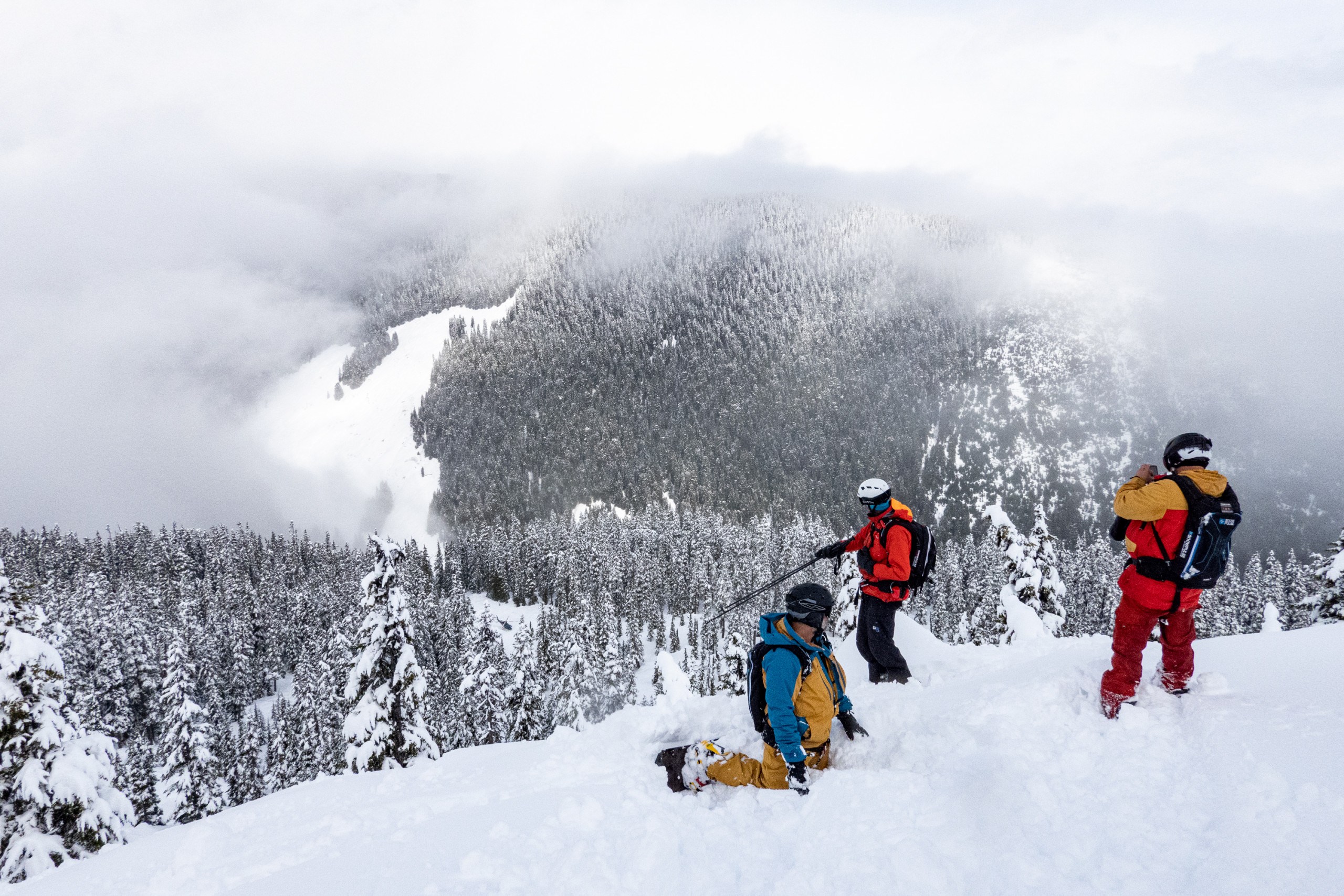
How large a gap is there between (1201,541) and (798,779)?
3931 millimetres

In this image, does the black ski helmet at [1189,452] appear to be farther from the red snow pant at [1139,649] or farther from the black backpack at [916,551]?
the black backpack at [916,551]

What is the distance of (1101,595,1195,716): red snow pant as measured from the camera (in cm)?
557

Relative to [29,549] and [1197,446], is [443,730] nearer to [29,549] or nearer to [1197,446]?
[1197,446]

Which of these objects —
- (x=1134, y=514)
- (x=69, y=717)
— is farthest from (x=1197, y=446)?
(x=69, y=717)

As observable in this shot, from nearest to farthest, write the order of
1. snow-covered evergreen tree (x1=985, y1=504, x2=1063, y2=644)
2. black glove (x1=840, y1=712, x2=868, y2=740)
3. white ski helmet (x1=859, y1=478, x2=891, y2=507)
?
black glove (x1=840, y1=712, x2=868, y2=740) < white ski helmet (x1=859, y1=478, x2=891, y2=507) < snow-covered evergreen tree (x1=985, y1=504, x2=1063, y2=644)

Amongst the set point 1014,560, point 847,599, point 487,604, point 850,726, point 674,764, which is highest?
point 850,726

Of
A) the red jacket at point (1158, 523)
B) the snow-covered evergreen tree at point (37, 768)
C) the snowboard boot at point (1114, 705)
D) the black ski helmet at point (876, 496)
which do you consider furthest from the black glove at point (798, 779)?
the snow-covered evergreen tree at point (37, 768)

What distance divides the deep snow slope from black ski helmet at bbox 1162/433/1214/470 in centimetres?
203

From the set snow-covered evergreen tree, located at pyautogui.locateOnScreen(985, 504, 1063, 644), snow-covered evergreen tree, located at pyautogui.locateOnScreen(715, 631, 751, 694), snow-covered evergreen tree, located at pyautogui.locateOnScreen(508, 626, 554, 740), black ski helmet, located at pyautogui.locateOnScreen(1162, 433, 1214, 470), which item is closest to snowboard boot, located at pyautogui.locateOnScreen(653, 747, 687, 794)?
black ski helmet, located at pyautogui.locateOnScreen(1162, 433, 1214, 470)

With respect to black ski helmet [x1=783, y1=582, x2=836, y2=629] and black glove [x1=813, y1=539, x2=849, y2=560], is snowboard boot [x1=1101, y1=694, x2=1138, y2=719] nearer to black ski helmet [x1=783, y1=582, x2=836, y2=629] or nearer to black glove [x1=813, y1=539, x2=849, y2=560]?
black ski helmet [x1=783, y1=582, x2=836, y2=629]

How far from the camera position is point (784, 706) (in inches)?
226

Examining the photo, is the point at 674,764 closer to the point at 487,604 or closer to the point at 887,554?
the point at 887,554

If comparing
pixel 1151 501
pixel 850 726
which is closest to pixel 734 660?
pixel 850 726

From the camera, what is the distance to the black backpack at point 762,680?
605 centimetres
